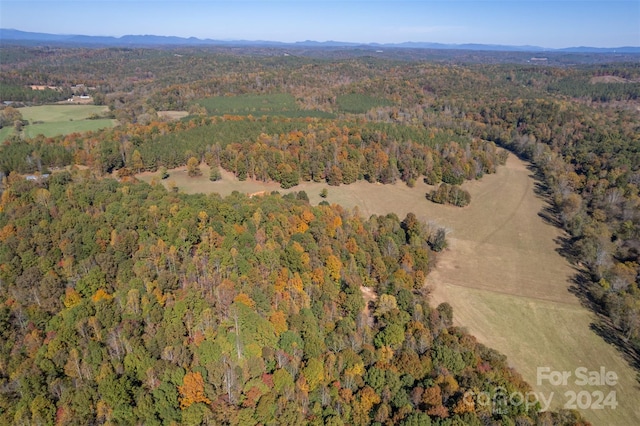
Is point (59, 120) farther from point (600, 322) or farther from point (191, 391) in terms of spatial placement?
point (600, 322)

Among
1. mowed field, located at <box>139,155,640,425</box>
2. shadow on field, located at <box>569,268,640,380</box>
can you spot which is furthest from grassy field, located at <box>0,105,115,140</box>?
shadow on field, located at <box>569,268,640,380</box>

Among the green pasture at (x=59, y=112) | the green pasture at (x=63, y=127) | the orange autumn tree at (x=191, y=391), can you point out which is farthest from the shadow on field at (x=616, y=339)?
the green pasture at (x=59, y=112)

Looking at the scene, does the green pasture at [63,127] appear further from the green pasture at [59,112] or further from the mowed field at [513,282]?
the mowed field at [513,282]

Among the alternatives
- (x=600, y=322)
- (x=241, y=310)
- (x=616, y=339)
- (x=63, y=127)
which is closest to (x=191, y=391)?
(x=241, y=310)

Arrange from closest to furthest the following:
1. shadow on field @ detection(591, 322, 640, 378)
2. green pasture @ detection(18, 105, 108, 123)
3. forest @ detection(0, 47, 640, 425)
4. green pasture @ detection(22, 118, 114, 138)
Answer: forest @ detection(0, 47, 640, 425) < shadow on field @ detection(591, 322, 640, 378) < green pasture @ detection(22, 118, 114, 138) < green pasture @ detection(18, 105, 108, 123)

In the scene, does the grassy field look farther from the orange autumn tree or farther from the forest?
the orange autumn tree

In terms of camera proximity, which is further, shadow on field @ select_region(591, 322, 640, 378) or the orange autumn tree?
shadow on field @ select_region(591, 322, 640, 378)

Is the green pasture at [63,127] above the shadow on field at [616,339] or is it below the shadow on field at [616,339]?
above
